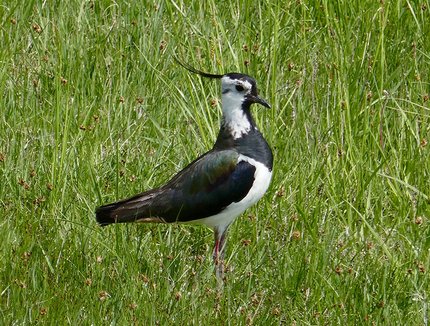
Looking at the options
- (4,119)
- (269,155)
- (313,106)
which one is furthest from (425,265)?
(4,119)

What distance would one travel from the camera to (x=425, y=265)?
19.1ft

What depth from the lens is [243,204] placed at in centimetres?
616

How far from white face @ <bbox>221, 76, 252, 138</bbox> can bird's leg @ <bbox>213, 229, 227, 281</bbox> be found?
1.64 ft

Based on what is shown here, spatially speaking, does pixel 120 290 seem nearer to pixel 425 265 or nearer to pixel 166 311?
pixel 166 311

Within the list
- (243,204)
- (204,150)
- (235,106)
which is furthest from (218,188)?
(204,150)

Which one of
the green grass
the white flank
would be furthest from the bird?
the green grass

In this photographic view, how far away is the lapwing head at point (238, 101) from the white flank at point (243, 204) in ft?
0.91

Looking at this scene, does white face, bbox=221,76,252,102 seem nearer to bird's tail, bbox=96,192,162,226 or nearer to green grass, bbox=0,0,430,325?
green grass, bbox=0,0,430,325

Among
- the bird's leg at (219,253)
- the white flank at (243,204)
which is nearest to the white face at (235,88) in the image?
the white flank at (243,204)

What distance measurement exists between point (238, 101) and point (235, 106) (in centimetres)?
3

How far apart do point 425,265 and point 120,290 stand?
1.32 metres

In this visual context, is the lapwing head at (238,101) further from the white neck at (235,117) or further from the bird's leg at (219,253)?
the bird's leg at (219,253)

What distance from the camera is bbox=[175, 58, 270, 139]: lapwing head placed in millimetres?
6379

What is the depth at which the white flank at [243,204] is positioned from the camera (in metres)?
6.14
